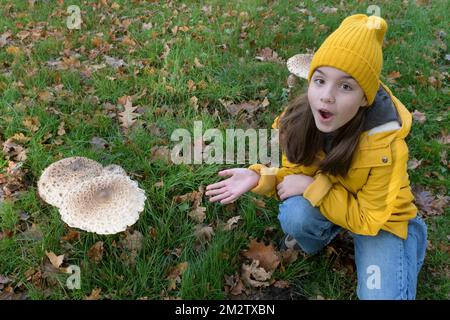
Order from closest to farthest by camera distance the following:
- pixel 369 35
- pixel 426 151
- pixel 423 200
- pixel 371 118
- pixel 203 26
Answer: pixel 369 35 → pixel 371 118 → pixel 423 200 → pixel 426 151 → pixel 203 26

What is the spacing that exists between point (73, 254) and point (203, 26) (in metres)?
3.41

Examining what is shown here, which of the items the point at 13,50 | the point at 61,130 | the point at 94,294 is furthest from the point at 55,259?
the point at 13,50

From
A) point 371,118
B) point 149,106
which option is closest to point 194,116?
point 149,106

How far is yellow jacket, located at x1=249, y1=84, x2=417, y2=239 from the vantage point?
2254 millimetres

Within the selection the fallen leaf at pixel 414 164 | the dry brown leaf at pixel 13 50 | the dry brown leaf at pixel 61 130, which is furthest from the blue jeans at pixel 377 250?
the dry brown leaf at pixel 13 50

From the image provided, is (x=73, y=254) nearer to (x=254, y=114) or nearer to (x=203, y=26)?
(x=254, y=114)

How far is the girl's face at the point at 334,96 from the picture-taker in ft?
7.13

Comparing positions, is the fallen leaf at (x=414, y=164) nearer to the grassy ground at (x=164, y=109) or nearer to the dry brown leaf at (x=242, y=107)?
the grassy ground at (x=164, y=109)

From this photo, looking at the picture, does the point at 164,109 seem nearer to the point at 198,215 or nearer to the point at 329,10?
the point at 198,215

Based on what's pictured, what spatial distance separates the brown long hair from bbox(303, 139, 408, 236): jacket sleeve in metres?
0.12

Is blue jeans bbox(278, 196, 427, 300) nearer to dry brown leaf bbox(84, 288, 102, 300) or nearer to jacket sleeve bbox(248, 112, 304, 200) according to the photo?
jacket sleeve bbox(248, 112, 304, 200)

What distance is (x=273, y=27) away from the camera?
537cm
